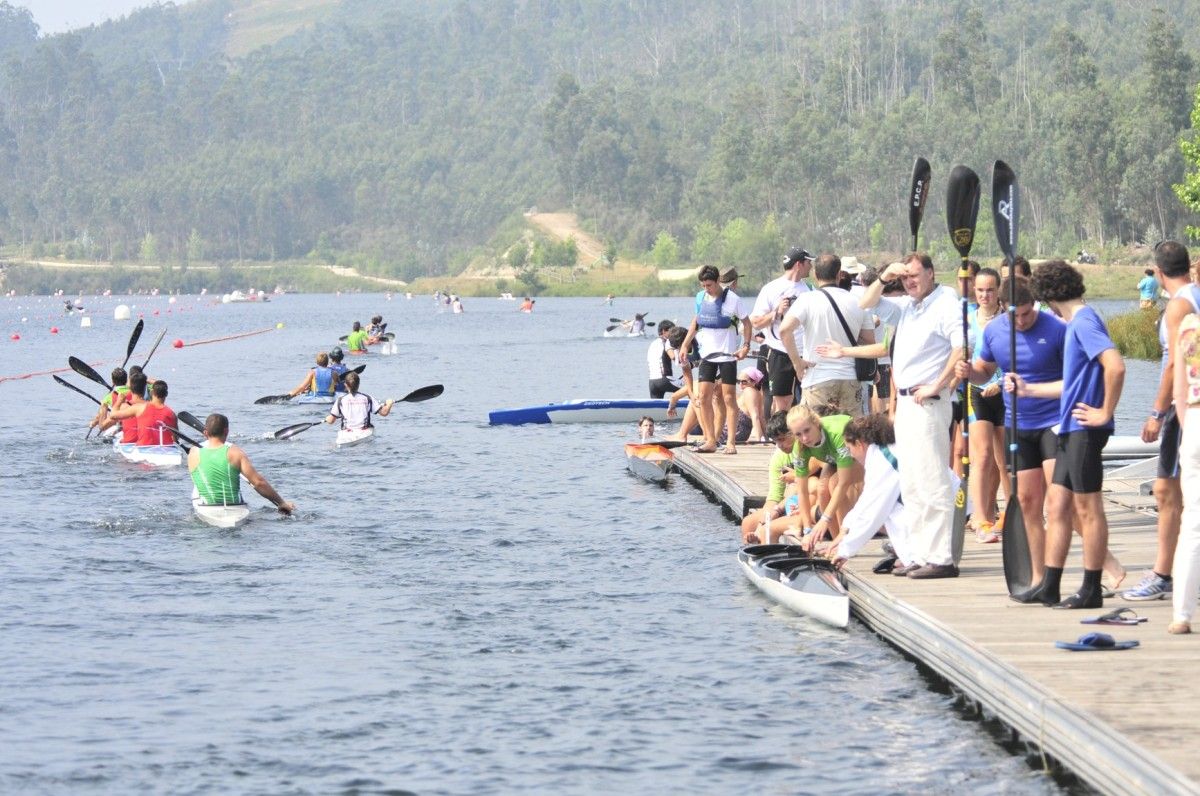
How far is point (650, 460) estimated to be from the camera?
2280 cm

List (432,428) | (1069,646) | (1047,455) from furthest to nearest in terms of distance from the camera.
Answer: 1. (432,428)
2. (1047,455)
3. (1069,646)

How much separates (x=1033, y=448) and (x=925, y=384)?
0.89 metres

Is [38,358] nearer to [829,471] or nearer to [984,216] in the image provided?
[829,471]

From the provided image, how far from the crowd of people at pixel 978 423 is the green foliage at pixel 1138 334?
1081 inches

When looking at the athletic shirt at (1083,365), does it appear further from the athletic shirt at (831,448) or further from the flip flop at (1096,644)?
the athletic shirt at (831,448)

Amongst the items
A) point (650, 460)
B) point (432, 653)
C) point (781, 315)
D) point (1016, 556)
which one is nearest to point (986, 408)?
point (1016, 556)

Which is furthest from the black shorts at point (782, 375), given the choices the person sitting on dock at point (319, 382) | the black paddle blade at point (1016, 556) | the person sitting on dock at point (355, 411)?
the person sitting on dock at point (319, 382)

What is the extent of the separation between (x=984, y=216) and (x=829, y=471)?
13401cm

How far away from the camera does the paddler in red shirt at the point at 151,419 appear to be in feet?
78.3

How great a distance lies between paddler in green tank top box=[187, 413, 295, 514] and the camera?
17922 millimetres

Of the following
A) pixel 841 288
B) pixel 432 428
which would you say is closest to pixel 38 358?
pixel 432 428

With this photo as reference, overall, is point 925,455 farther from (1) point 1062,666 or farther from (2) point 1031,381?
(1) point 1062,666

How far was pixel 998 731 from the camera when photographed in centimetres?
1001

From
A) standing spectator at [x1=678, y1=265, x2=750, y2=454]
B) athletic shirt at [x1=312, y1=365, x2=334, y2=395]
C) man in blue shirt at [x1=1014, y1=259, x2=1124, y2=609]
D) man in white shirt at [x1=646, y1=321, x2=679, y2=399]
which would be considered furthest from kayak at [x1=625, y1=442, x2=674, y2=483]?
athletic shirt at [x1=312, y1=365, x2=334, y2=395]
